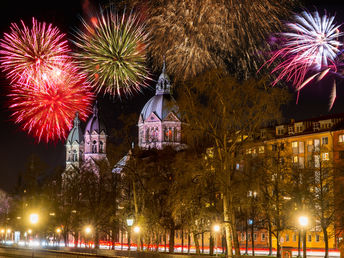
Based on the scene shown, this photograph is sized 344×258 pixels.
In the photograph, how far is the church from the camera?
407 ft

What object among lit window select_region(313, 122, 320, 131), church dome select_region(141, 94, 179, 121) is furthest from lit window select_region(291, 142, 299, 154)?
church dome select_region(141, 94, 179, 121)

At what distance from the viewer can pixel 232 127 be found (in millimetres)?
41625

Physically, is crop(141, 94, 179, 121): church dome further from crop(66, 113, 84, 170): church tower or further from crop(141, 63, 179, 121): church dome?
crop(66, 113, 84, 170): church tower

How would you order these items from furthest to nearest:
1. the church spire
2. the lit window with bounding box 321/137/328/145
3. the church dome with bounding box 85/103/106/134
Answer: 1. the church dome with bounding box 85/103/106/134
2. the church spire
3. the lit window with bounding box 321/137/328/145

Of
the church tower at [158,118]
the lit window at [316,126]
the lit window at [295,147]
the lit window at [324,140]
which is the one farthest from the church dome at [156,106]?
the lit window at [324,140]

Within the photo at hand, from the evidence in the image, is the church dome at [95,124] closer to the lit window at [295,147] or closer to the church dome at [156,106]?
the church dome at [156,106]

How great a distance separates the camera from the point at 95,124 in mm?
180250

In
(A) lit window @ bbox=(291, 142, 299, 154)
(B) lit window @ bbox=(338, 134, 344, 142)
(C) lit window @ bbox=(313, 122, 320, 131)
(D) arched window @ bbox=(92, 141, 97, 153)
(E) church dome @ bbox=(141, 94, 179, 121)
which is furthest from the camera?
(D) arched window @ bbox=(92, 141, 97, 153)

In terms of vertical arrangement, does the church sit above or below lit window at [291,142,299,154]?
above

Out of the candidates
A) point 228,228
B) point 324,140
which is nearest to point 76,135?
point 324,140

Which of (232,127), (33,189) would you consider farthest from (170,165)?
(33,189)

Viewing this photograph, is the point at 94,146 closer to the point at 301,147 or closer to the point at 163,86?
the point at 163,86

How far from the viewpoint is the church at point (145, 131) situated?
124 m

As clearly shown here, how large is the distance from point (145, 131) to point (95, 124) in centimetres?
3822
